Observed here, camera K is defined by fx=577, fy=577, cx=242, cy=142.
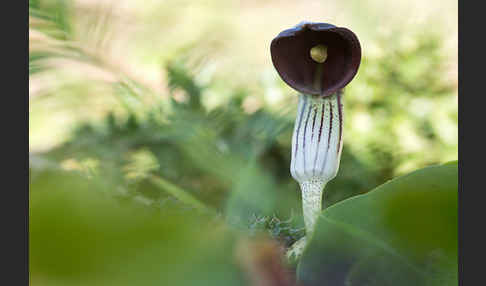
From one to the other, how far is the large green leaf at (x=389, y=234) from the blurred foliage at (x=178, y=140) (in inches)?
2.7

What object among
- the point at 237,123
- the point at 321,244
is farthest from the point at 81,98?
the point at 321,244

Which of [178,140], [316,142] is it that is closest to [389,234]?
[316,142]

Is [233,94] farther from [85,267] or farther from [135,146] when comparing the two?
[85,267]

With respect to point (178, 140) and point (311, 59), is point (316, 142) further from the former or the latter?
point (178, 140)

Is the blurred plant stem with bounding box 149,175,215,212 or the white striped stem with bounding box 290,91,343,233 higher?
the white striped stem with bounding box 290,91,343,233

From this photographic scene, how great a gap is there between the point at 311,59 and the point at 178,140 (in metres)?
0.52

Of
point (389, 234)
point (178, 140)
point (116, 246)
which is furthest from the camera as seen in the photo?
point (178, 140)

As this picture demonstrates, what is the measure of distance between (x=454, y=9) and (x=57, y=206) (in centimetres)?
189

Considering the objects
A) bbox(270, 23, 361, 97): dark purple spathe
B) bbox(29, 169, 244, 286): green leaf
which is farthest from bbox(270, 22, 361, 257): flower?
bbox(29, 169, 244, 286): green leaf

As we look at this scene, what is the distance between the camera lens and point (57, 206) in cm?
27

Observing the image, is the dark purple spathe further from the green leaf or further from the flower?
the green leaf

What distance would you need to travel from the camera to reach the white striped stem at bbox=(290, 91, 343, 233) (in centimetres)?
45

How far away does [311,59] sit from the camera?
0.43 m

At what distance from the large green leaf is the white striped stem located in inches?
3.0
